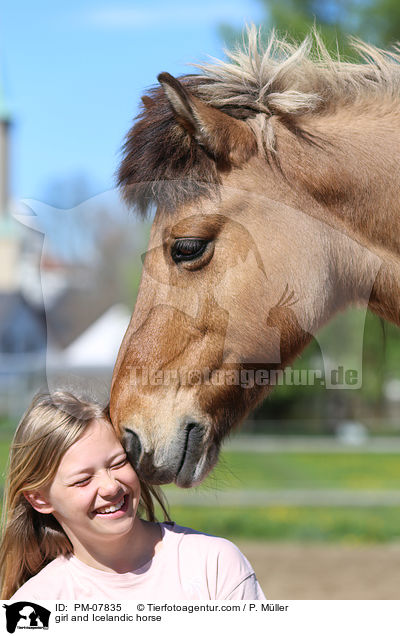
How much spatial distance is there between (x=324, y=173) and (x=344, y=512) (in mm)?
7100

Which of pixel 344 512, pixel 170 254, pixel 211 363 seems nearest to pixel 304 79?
pixel 170 254

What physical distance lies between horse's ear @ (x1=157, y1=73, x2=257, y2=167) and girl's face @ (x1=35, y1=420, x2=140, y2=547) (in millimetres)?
937

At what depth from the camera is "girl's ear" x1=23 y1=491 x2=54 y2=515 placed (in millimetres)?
2197

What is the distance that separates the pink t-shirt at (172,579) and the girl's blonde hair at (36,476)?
→ 113 millimetres

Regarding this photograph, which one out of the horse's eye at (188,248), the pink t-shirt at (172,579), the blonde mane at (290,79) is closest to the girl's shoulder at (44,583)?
the pink t-shirt at (172,579)

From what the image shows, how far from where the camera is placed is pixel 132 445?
218cm

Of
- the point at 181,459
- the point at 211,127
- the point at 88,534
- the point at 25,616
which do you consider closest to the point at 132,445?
the point at 181,459

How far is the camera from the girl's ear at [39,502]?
2.20m

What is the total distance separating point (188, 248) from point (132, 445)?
63 cm

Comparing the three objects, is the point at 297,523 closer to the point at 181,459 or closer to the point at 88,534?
the point at 181,459

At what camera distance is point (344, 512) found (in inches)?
344

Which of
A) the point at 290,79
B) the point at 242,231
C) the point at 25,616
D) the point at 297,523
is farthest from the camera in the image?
the point at 297,523

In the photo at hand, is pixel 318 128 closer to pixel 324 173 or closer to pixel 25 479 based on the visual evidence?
pixel 324 173

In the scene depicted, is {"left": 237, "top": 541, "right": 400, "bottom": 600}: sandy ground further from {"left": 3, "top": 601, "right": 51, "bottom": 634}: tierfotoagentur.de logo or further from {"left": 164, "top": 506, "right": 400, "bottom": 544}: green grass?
{"left": 3, "top": 601, "right": 51, "bottom": 634}: tierfotoagentur.de logo
